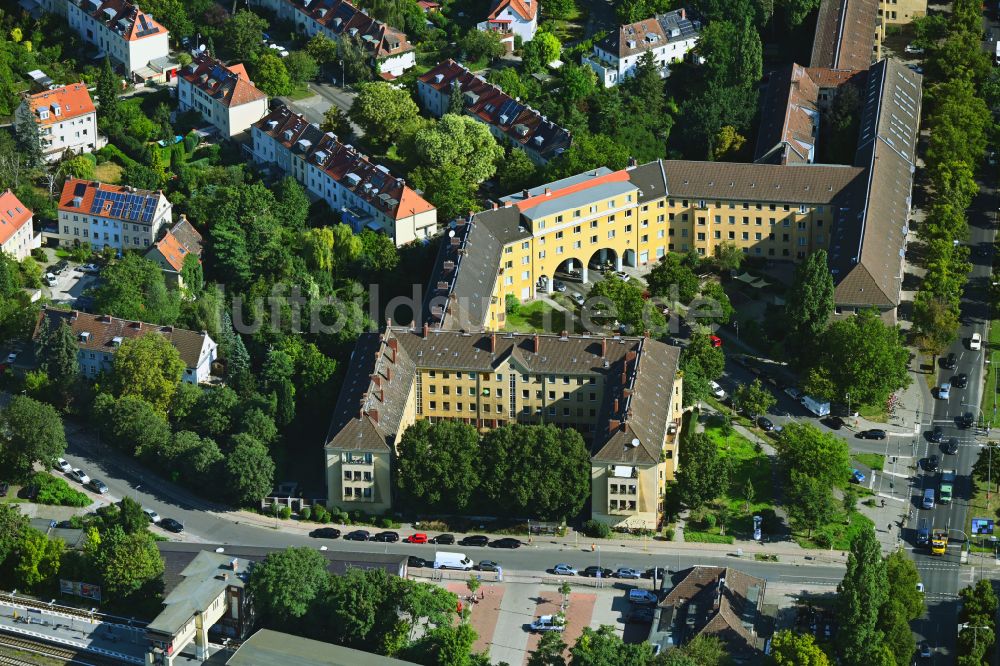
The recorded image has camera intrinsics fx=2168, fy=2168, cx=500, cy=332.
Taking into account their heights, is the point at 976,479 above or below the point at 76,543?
above

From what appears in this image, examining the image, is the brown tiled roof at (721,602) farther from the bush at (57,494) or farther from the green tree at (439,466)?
the bush at (57,494)

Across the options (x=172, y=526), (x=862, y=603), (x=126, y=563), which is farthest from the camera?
(x=172, y=526)

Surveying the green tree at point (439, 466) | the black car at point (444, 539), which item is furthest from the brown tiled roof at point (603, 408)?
the black car at point (444, 539)

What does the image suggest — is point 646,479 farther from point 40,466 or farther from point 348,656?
point 40,466

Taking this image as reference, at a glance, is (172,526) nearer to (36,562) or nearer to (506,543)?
(36,562)

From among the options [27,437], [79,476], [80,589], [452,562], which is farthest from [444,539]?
[27,437]

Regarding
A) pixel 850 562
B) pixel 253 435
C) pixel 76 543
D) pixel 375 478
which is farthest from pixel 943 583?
pixel 76 543
